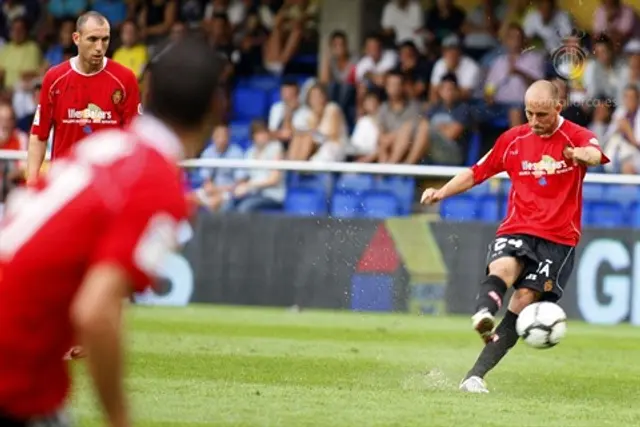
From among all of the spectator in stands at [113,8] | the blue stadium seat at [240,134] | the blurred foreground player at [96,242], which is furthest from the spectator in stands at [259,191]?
the blurred foreground player at [96,242]

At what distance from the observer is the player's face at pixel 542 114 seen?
1022 centimetres

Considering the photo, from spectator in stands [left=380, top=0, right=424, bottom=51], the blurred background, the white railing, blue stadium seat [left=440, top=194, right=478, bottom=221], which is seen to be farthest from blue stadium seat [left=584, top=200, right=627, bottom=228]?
spectator in stands [left=380, top=0, right=424, bottom=51]

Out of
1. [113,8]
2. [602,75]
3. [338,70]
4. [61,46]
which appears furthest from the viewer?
[113,8]

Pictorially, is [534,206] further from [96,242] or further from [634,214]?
[96,242]

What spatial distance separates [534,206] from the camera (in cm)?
1043

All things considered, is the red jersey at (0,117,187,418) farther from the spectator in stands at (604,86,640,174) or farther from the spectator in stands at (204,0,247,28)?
the spectator in stands at (204,0,247,28)

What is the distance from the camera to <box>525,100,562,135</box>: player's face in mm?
10219

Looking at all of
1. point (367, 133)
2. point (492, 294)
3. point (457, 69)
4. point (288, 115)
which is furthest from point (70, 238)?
point (457, 69)

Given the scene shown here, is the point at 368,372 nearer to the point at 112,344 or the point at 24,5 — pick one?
the point at 112,344

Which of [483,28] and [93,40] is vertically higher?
[483,28]

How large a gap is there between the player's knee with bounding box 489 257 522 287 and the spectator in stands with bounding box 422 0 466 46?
1063cm

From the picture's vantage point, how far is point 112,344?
3.89 metres

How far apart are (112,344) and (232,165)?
13.0 meters

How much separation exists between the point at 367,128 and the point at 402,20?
2.88 metres
